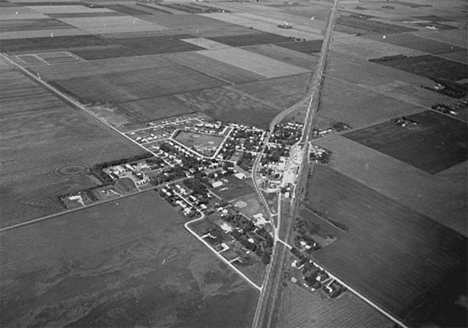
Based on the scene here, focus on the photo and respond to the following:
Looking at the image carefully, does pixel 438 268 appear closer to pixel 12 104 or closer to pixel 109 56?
pixel 12 104

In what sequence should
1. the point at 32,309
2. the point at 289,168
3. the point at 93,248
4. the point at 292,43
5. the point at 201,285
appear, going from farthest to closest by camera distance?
the point at 292,43 → the point at 289,168 → the point at 93,248 → the point at 201,285 → the point at 32,309

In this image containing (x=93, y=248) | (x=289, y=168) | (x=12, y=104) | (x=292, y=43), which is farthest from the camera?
(x=292, y=43)

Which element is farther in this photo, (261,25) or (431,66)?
(261,25)

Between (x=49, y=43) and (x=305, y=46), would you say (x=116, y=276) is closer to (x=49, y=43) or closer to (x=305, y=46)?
(x=49, y=43)

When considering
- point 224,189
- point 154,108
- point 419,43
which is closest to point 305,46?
point 419,43

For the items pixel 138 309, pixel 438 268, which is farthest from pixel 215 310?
pixel 438 268

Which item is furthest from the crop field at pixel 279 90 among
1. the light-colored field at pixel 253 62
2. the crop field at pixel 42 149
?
the crop field at pixel 42 149

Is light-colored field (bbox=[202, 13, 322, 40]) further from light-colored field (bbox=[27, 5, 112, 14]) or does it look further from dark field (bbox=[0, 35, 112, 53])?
dark field (bbox=[0, 35, 112, 53])
